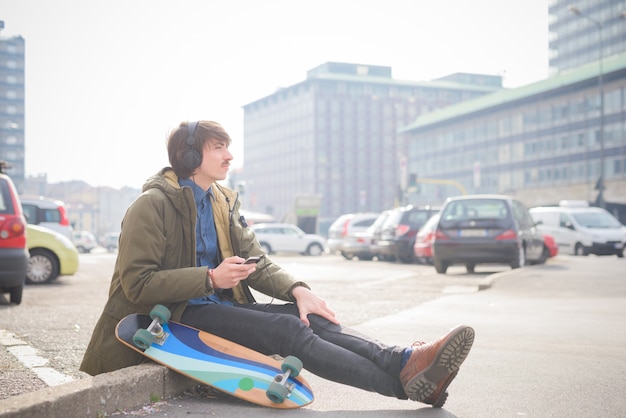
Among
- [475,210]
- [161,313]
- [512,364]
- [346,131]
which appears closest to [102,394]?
[161,313]

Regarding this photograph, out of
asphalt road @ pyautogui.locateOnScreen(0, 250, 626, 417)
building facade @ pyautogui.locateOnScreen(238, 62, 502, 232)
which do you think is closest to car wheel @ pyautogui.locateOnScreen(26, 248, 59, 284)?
asphalt road @ pyautogui.locateOnScreen(0, 250, 626, 417)

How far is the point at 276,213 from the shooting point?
142 meters

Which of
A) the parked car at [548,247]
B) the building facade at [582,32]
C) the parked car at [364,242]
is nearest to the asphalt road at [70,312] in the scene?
the parked car at [548,247]

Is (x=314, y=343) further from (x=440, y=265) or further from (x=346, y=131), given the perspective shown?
(x=346, y=131)

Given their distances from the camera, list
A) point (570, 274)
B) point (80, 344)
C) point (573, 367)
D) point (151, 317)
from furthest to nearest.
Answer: point (570, 274) < point (80, 344) < point (573, 367) < point (151, 317)

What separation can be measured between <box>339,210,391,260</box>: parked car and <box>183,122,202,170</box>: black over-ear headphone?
2163 centimetres

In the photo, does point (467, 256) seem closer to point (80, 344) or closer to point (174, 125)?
point (80, 344)

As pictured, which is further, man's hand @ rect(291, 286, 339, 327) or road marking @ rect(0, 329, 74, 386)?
road marking @ rect(0, 329, 74, 386)

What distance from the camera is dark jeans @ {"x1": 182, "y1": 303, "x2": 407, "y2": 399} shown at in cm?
378

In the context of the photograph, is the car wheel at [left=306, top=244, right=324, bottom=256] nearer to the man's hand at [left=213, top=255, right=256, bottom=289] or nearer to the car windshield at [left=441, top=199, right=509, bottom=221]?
the car windshield at [left=441, top=199, right=509, bottom=221]

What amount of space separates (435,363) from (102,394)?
1457 mm

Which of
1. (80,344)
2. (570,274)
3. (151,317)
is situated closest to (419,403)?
(151,317)

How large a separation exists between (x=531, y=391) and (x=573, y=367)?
2.99ft

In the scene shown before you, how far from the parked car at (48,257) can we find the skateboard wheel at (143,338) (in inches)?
443
